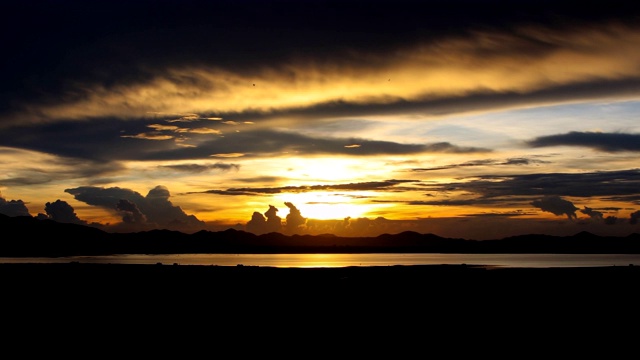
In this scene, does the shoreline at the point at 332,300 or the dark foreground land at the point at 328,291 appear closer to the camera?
the shoreline at the point at 332,300

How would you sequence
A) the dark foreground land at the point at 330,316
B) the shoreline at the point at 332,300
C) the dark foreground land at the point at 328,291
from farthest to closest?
the dark foreground land at the point at 328,291 → the shoreline at the point at 332,300 → the dark foreground land at the point at 330,316

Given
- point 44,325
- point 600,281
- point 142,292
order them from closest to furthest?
point 44,325
point 142,292
point 600,281

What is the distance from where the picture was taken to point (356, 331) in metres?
25.6

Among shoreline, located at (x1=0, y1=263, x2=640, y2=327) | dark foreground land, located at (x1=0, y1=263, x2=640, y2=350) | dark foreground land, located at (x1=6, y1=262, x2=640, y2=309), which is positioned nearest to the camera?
dark foreground land, located at (x1=0, y1=263, x2=640, y2=350)

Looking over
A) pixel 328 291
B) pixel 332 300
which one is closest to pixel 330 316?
pixel 332 300

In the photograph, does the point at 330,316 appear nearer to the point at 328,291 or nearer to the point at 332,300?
the point at 332,300

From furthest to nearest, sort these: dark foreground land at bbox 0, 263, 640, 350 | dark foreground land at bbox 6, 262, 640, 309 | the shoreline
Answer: dark foreground land at bbox 6, 262, 640, 309, the shoreline, dark foreground land at bbox 0, 263, 640, 350

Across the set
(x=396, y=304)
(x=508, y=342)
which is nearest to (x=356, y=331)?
(x=508, y=342)

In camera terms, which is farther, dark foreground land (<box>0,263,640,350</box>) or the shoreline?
the shoreline

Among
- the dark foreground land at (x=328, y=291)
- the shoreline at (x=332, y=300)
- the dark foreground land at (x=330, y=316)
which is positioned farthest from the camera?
the dark foreground land at (x=328, y=291)

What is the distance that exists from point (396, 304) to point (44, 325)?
17.0 m

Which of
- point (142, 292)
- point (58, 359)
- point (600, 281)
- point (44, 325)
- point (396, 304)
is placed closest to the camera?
point (58, 359)

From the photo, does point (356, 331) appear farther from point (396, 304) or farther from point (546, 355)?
point (396, 304)

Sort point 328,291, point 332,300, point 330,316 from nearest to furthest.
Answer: point 330,316 < point 332,300 < point 328,291
